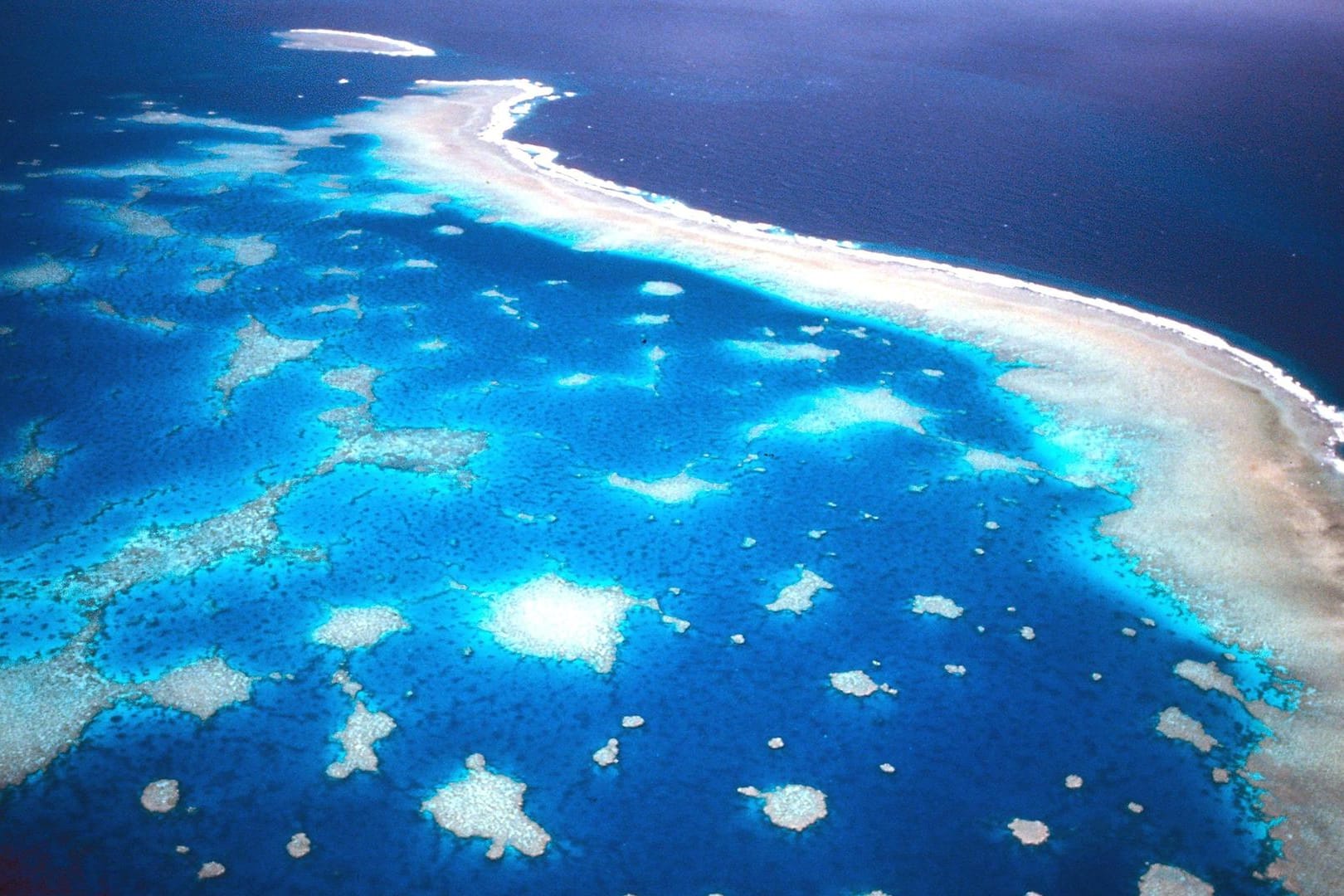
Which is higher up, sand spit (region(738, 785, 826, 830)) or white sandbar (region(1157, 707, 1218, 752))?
white sandbar (region(1157, 707, 1218, 752))

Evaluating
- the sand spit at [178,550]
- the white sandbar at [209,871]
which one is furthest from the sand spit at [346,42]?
the white sandbar at [209,871]

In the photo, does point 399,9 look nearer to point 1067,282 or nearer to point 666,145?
point 666,145

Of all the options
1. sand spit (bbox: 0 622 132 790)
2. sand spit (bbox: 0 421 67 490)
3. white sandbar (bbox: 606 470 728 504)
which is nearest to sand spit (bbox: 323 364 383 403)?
sand spit (bbox: 0 421 67 490)

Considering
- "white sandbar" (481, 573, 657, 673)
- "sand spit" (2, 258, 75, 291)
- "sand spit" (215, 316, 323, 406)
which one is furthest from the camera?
"sand spit" (2, 258, 75, 291)

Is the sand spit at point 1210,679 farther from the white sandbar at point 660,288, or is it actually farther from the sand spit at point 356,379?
the sand spit at point 356,379

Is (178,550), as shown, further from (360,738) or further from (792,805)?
(792,805)

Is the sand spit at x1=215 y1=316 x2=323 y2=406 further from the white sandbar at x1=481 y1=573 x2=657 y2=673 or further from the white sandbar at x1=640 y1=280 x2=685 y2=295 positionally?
the white sandbar at x1=481 y1=573 x2=657 y2=673

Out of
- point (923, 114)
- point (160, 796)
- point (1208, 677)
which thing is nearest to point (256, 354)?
point (160, 796)
